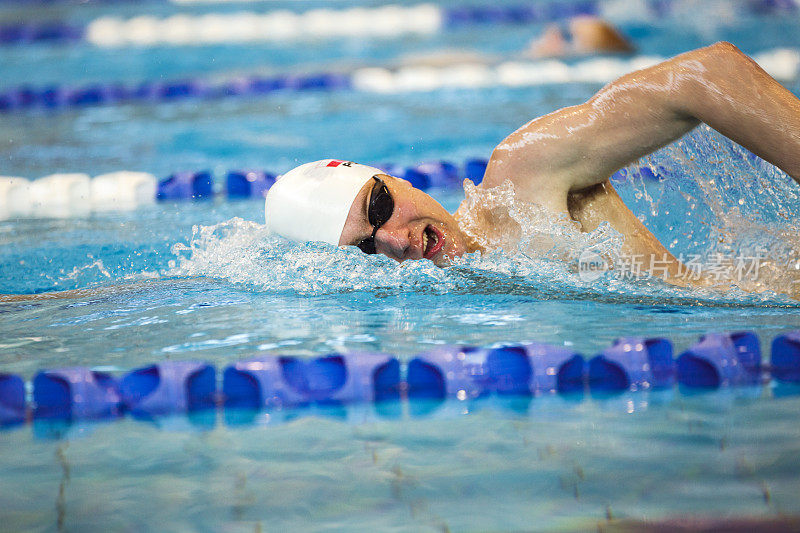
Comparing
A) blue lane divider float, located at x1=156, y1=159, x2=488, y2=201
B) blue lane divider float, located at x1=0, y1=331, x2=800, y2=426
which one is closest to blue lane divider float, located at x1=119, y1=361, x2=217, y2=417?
blue lane divider float, located at x1=0, y1=331, x2=800, y2=426

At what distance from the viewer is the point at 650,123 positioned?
209 cm

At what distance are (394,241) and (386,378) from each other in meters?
0.46

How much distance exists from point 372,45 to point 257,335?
6124mm

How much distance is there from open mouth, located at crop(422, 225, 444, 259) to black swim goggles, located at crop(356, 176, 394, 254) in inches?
4.6

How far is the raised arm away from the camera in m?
1.94

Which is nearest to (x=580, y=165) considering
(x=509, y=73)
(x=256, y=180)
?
(x=256, y=180)

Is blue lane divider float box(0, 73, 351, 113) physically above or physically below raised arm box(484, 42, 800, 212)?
above

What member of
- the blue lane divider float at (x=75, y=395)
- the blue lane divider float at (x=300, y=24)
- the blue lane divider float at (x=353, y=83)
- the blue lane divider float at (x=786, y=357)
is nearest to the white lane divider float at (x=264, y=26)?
the blue lane divider float at (x=300, y=24)

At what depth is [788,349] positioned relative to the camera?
6.08 feet

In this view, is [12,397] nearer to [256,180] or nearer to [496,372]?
[496,372]

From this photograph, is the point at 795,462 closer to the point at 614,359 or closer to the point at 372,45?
the point at 614,359

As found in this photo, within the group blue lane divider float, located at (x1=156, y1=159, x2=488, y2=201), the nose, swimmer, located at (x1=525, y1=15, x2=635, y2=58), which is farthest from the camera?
swimmer, located at (x1=525, y1=15, x2=635, y2=58)

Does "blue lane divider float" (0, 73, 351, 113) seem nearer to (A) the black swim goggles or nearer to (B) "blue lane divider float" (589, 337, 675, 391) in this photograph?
(A) the black swim goggles

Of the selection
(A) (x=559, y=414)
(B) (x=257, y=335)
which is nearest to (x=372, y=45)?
(B) (x=257, y=335)
